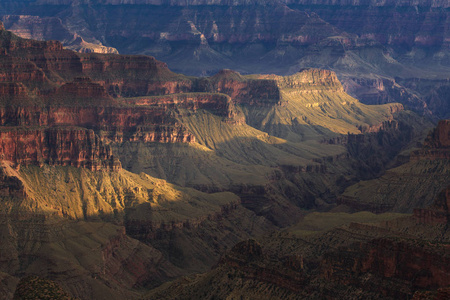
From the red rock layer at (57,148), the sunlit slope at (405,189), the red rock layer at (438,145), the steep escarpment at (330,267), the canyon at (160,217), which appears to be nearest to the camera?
the steep escarpment at (330,267)

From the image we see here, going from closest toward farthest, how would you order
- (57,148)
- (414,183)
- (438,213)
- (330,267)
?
(330,267) < (438,213) < (57,148) < (414,183)

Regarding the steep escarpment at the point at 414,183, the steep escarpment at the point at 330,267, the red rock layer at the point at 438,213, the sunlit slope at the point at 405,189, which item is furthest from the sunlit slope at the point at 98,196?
the red rock layer at the point at 438,213

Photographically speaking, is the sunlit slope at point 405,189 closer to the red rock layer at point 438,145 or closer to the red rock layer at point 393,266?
the red rock layer at point 438,145

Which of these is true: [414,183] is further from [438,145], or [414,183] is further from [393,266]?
[393,266]

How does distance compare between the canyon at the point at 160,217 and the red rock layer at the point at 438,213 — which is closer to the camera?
the canyon at the point at 160,217

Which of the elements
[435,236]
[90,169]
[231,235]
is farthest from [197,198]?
[435,236]

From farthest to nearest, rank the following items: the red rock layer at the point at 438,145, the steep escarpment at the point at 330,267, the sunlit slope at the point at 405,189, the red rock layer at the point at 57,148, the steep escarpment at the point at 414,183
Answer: the red rock layer at the point at 438,145
the steep escarpment at the point at 414,183
the sunlit slope at the point at 405,189
the red rock layer at the point at 57,148
the steep escarpment at the point at 330,267

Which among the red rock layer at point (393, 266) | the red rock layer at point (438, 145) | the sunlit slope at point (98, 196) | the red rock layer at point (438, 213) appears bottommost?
the sunlit slope at point (98, 196)

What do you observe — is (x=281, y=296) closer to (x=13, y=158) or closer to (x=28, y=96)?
(x=13, y=158)

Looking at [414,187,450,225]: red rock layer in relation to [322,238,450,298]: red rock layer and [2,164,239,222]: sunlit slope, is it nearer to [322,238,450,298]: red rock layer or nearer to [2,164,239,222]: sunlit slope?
[322,238,450,298]: red rock layer

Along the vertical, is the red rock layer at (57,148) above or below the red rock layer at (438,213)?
below

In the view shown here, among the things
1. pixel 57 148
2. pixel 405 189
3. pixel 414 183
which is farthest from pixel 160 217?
pixel 414 183
